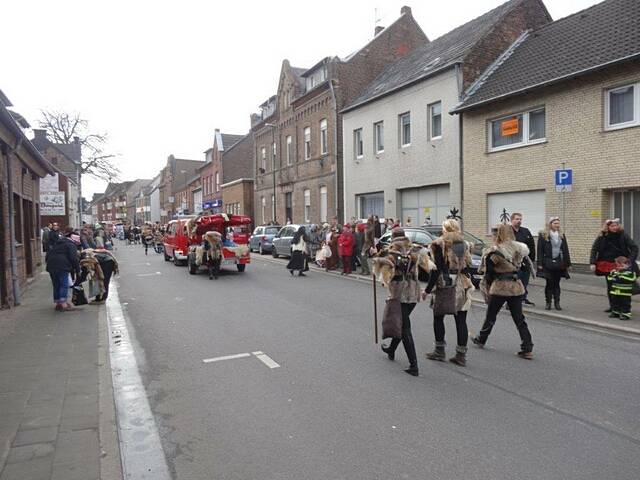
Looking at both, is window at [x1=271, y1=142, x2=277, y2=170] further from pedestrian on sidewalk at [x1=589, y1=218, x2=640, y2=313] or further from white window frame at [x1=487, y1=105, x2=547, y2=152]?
pedestrian on sidewalk at [x1=589, y1=218, x2=640, y2=313]

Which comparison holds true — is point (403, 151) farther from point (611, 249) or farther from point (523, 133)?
point (611, 249)

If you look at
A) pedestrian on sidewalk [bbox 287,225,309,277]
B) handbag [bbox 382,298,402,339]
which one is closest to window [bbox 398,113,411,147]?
pedestrian on sidewalk [bbox 287,225,309,277]

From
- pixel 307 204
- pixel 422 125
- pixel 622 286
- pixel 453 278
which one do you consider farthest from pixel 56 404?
pixel 307 204

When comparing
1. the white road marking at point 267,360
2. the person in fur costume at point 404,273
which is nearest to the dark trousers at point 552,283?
the person in fur costume at point 404,273

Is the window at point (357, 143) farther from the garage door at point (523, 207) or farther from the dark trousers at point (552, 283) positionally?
the dark trousers at point (552, 283)

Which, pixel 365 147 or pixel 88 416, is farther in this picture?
pixel 365 147

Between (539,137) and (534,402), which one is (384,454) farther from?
(539,137)

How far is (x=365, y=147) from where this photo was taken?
25.2 metres

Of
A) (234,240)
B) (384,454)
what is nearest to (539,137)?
(234,240)

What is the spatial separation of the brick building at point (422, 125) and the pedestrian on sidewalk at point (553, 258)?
9.34 metres

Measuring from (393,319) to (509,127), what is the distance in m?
13.0

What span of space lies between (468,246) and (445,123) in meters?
14.3

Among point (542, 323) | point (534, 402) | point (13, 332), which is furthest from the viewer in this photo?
point (542, 323)

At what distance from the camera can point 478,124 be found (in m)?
18.2
